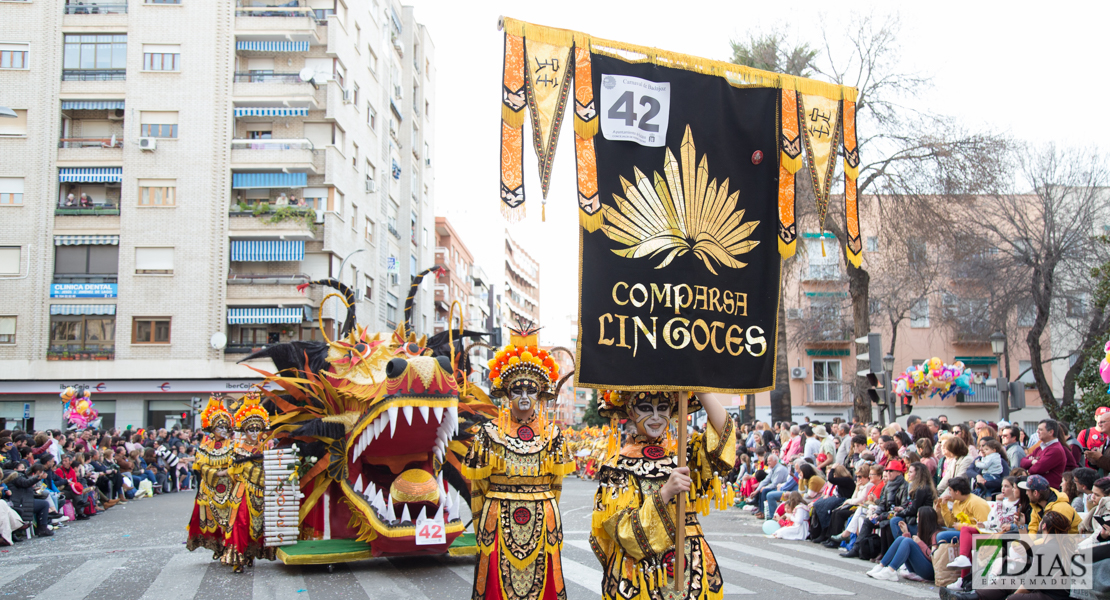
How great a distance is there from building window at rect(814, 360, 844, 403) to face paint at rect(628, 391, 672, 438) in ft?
121

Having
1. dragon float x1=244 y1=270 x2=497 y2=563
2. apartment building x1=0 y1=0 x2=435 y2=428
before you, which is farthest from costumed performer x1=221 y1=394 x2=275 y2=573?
apartment building x1=0 y1=0 x2=435 y2=428

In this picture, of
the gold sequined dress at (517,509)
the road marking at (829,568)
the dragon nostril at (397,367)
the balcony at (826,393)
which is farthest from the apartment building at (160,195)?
the gold sequined dress at (517,509)

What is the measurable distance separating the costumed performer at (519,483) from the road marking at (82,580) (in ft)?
15.4

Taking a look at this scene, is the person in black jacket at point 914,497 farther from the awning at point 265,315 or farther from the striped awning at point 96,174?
the striped awning at point 96,174

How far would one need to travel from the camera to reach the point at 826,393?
40.1m

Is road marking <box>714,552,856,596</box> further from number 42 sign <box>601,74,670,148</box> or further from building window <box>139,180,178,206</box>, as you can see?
building window <box>139,180,178,206</box>

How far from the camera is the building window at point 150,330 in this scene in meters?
32.0

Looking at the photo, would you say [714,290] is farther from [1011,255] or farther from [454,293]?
[454,293]

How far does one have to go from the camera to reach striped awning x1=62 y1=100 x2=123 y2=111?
106ft

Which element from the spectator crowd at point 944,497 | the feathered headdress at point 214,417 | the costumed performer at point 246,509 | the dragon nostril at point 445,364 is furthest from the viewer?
the feathered headdress at point 214,417

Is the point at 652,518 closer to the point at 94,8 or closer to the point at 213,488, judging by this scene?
the point at 213,488

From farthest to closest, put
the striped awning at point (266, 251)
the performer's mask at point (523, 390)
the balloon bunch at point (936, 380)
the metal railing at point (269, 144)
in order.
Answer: the metal railing at point (269, 144), the striped awning at point (266, 251), the balloon bunch at point (936, 380), the performer's mask at point (523, 390)

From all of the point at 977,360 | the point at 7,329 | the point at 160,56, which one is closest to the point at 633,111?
the point at 160,56

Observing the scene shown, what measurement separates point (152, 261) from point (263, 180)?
4.98m
